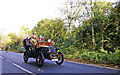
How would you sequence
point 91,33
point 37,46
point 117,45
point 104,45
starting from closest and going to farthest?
1. point 37,46
2. point 117,45
3. point 104,45
4. point 91,33

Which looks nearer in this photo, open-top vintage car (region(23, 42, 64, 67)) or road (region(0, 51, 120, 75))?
road (region(0, 51, 120, 75))

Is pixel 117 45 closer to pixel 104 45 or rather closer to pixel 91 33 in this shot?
pixel 104 45

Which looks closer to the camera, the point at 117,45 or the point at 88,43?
the point at 117,45

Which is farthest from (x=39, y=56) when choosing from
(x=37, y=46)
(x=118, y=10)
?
(x=118, y=10)

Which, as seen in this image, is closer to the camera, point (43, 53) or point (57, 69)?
point (57, 69)

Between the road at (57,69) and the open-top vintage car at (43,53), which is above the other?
the open-top vintage car at (43,53)

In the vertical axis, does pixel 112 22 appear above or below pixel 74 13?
below

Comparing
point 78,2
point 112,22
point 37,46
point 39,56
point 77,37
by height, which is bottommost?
point 39,56

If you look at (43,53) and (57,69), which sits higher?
(43,53)

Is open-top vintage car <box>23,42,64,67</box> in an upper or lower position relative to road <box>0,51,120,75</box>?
upper

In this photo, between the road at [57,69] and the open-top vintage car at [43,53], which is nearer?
the road at [57,69]

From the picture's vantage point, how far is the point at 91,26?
44.5 ft

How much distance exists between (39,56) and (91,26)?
26.0 ft

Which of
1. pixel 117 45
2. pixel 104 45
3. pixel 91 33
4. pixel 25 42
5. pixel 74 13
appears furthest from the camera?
pixel 74 13
